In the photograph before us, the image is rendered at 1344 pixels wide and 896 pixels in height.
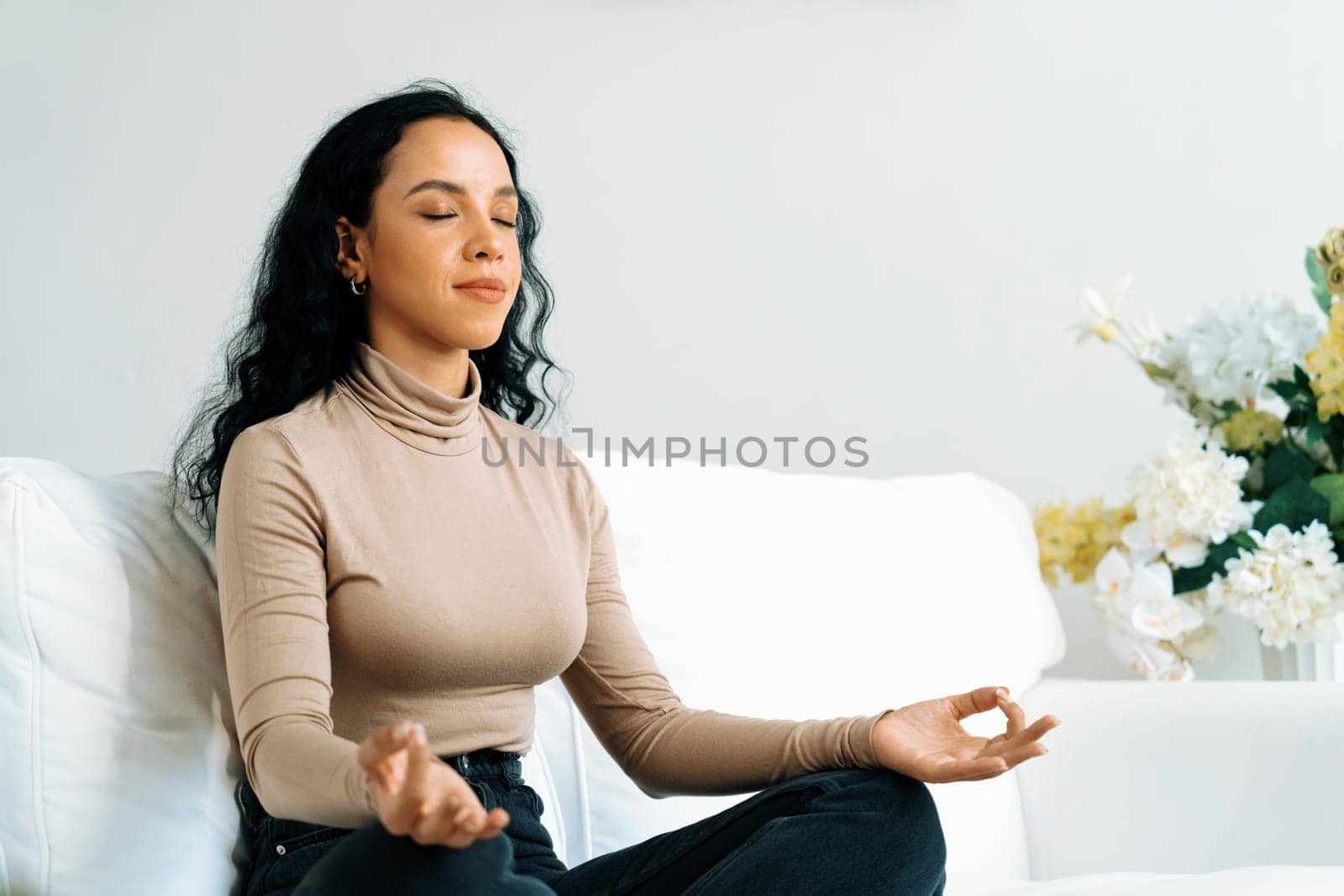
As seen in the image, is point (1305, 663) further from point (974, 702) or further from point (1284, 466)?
point (974, 702)

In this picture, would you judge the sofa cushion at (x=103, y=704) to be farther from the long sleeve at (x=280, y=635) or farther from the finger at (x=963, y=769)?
the finger at (x=963, y=769)

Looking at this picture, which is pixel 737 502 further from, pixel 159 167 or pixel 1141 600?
pixel 159 167

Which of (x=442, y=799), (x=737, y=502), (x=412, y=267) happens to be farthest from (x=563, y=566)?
(x=442, y=799)

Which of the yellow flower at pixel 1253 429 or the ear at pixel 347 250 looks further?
the yellow flower at pixel 1253 429

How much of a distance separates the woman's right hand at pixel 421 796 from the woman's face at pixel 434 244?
23.2 inches

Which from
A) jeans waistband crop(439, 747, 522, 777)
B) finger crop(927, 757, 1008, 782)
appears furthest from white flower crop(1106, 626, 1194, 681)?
jeans waistband crop(439, 747, 522, 777)

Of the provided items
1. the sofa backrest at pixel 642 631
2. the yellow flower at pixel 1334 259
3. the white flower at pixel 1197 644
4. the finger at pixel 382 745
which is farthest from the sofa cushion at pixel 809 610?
the finger at pixel 382 745

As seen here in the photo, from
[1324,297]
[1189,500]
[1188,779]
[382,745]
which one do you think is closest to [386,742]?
[382,745]

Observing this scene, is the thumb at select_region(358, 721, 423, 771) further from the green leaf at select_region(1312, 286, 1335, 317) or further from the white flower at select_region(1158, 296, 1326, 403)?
the green leaf at select_region(1312, 286, 1335, 317)

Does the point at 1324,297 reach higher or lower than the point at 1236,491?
higher

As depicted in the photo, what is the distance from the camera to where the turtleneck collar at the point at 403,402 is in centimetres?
131

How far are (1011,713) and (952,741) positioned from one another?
0.06 metres

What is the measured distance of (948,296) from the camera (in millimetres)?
2318

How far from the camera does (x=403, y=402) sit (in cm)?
131
